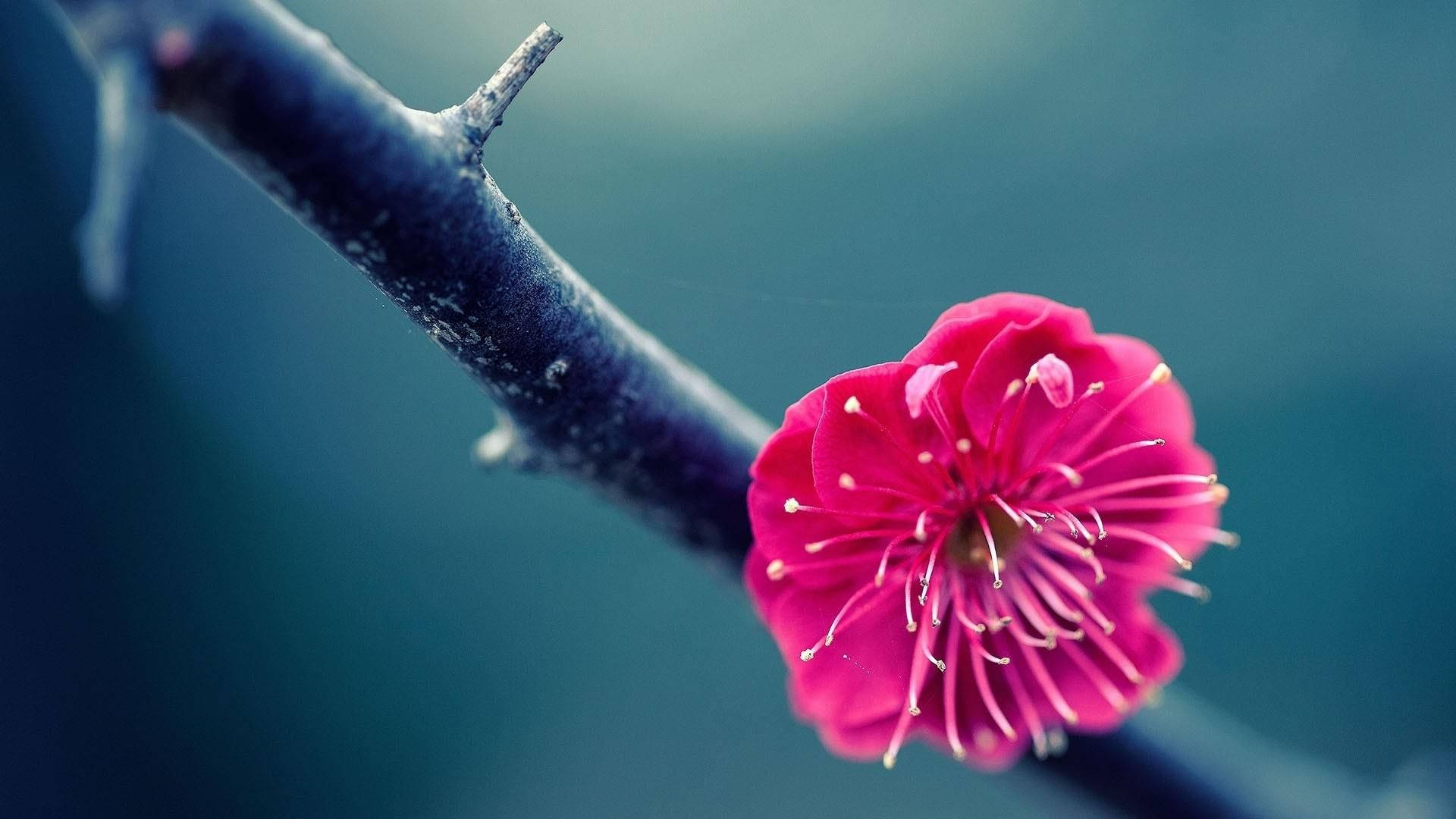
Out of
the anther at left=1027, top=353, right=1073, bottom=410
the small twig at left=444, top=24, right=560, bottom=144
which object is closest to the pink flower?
the anther at left=1027, top=353, right=1073, bottom=410

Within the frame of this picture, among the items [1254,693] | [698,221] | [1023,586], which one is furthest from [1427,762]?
[698,221]

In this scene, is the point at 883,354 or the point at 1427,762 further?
the point at 883,354

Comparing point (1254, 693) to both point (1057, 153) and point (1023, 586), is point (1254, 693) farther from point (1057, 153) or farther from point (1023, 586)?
point (1023, 586)

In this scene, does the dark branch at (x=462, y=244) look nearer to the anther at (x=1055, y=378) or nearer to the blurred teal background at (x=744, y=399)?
the anther at (x=1055, y=378)

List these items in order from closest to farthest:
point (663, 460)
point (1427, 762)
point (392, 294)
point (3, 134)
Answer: point (392, 294) < point (663, 460) < point (1427, 762) < point (3, 134)

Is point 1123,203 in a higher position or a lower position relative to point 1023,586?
higher

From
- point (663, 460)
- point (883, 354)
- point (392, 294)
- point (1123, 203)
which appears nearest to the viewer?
point (392, 294)

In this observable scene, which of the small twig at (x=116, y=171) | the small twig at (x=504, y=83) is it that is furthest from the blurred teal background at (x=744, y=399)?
the small twig at (x=116, y=171)

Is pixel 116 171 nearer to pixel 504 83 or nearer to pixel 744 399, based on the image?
pixel 504 83

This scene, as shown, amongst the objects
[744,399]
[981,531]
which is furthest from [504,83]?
[744,399]
